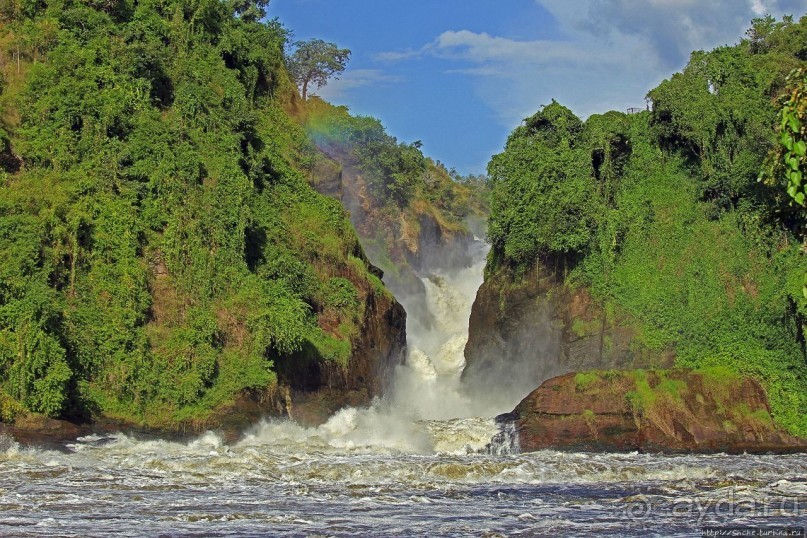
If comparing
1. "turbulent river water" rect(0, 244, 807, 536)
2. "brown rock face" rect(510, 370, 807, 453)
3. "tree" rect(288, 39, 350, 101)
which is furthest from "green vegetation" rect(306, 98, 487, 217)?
"turbulent river water" rect(0, 244, 807, 536)

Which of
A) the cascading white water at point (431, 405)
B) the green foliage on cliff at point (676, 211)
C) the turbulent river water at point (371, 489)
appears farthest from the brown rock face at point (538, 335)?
the turbulent river water at point (371, 489)

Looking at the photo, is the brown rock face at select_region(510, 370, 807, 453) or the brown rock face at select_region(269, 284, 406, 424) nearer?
the brown rock face at select_region(510, 370, 807, 453)

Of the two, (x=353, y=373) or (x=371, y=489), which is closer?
(x=371, y=489)

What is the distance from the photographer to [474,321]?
50938 millimetres

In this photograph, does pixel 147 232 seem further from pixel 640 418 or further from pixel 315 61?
pixel 315 61

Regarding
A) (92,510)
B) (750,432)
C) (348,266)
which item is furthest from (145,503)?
(348,266)

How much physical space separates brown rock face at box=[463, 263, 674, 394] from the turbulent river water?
29.3ft

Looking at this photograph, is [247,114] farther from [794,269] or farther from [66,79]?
[794,269]

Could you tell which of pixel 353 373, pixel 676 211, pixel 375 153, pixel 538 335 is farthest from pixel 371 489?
pixel 375 153

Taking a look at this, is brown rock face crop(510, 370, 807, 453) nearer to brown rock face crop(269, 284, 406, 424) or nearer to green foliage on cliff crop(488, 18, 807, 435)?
green foliage on cliff crop(488, 18, 807, 435)

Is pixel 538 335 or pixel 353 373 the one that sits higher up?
pixel 538 335

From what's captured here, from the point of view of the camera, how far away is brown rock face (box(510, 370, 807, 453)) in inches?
1335

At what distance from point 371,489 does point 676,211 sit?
81.4ft

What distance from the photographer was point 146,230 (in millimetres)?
37406
